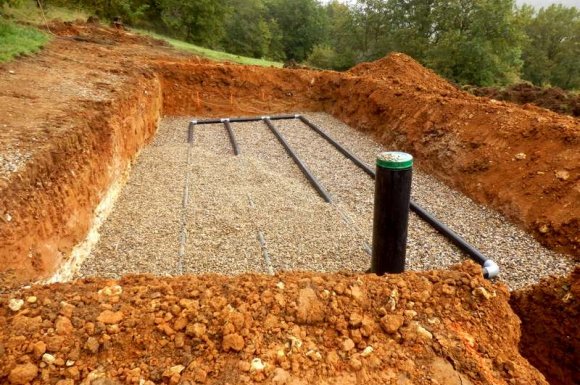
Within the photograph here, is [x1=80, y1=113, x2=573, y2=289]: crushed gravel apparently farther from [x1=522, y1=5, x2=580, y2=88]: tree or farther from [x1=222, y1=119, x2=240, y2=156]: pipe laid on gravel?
[x1=522, y1=5, x2=580, y2=88]: tree

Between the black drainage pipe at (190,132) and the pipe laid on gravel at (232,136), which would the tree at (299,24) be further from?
the black drainage pipe at (190,132)

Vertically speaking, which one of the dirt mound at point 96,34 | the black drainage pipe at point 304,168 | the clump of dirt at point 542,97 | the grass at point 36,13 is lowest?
the black drainage pipe at point 304,168

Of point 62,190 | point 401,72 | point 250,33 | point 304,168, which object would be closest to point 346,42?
point 250,33

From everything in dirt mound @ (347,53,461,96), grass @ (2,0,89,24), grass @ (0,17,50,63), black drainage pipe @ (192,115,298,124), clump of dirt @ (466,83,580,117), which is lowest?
black drainage pipe @ (192,115,298,124)

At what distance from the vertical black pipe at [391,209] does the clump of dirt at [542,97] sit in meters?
11.0

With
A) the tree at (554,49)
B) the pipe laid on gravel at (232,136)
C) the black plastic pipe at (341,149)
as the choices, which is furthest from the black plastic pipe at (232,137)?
the tree at (554,49)

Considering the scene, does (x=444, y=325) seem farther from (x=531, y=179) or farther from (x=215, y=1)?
(x=215, y=1)

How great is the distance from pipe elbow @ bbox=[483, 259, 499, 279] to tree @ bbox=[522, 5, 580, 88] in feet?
126

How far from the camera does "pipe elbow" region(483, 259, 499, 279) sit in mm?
4840

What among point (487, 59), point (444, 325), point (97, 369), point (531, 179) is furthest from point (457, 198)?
point (487, 59)

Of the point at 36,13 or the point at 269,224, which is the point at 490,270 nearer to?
the point at 269,224

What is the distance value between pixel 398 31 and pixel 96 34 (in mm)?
22997

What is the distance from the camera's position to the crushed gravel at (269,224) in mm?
5223

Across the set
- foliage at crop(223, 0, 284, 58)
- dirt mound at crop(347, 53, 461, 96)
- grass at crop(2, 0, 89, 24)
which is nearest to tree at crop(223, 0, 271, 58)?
foliage at crop(223, 0, 284, 58)
